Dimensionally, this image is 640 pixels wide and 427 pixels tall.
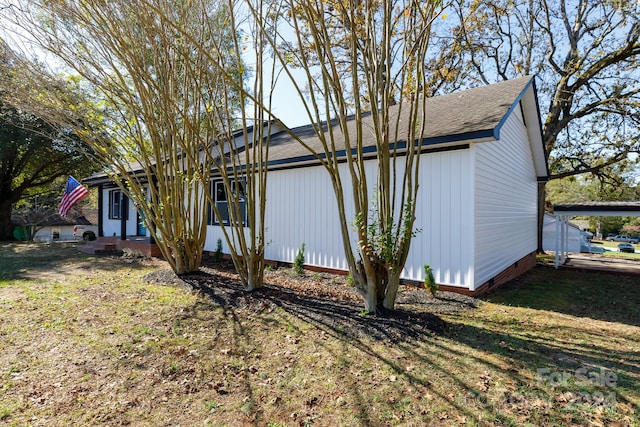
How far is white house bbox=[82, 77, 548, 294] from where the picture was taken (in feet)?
20.6

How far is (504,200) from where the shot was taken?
27.4 feet

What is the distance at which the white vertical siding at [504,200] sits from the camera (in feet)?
21.5

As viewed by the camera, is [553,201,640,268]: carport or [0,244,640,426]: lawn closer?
[0,244,640,426]: lawn

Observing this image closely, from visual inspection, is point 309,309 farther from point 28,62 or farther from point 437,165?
point 28,62

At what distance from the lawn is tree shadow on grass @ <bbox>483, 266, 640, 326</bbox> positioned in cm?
17

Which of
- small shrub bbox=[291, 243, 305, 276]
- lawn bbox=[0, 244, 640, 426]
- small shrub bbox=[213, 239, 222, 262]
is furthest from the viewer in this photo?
small shrub bbox=[213, 239, 222, 262]

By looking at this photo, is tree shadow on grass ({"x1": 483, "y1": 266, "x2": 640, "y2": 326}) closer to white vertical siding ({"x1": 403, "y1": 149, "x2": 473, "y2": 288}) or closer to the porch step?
white vertical siding ({"x1": 403, "y1": 149, "x2": 473, "y2": 288})

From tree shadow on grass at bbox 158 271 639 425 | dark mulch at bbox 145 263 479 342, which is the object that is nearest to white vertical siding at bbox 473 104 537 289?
dark mulch at bbox 145 263 479 342

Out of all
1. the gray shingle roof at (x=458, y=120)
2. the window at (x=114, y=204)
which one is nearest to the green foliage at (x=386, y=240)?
the gray shingle roof at (x=458, y=120)

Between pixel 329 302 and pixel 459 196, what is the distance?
3.10m

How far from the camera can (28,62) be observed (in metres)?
6.41

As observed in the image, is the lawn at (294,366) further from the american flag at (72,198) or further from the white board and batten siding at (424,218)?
the american flag at (72,198)

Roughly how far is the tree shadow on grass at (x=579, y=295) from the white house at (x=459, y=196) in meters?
0.46

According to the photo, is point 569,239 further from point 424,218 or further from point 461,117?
point 424,218
